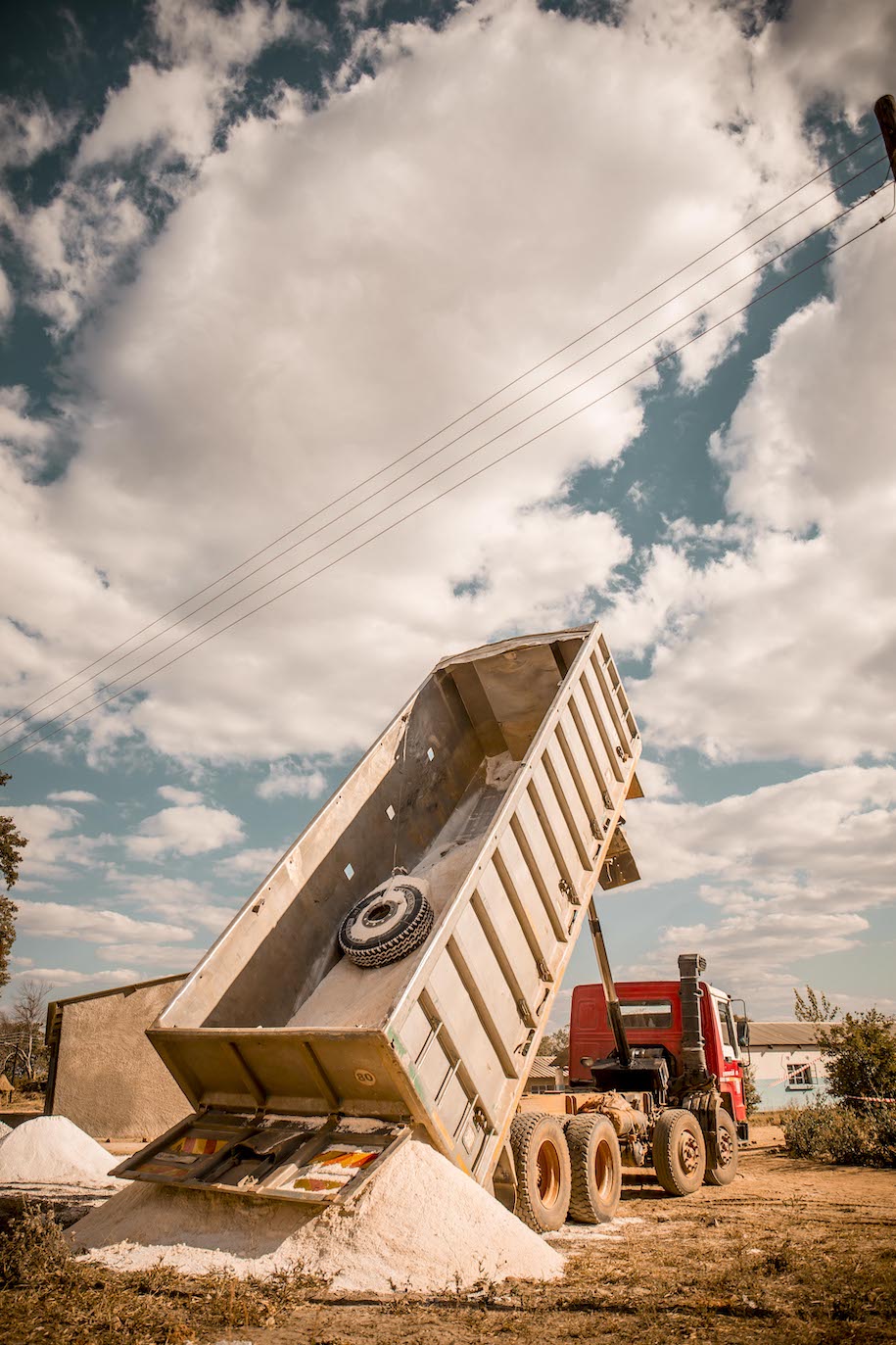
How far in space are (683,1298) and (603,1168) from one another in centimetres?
317

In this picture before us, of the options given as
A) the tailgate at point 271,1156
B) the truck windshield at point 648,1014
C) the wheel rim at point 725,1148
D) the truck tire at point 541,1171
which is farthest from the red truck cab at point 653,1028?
the tailgate at point 271,1156

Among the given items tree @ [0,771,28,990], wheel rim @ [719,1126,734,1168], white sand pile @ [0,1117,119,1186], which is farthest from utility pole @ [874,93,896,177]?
tree @ [0,771,28,990]

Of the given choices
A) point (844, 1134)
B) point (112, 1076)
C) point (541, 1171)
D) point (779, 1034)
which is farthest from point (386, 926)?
point (779, 1034)

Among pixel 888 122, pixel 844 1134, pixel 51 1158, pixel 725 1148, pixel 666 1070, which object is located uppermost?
pixel 888 122

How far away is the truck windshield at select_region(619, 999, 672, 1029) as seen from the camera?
35.1 ft

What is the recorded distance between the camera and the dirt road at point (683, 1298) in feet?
12.4

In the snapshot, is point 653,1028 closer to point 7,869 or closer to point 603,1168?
point 603,1168

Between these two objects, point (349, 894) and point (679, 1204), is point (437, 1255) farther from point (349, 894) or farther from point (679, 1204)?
point (679, 1204)

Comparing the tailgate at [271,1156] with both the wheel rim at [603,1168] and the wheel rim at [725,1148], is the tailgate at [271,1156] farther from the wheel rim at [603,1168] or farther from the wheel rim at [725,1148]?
the wheel rim at [725,1148]

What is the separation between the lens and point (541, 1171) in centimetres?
666

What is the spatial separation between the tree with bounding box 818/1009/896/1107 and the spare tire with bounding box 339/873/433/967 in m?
11.6

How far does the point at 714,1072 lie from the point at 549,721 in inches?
235

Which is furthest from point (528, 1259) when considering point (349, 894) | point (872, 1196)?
point (872, 1196)

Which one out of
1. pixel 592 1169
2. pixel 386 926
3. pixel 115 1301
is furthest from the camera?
pixel 386 926
